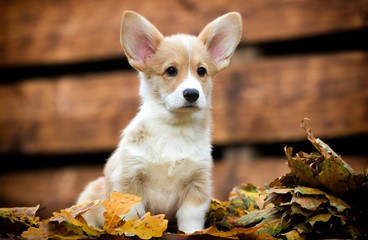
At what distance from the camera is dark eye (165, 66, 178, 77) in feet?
5.88

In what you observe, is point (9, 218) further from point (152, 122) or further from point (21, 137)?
point (21, 137)

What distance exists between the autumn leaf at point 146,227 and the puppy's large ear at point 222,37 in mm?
878

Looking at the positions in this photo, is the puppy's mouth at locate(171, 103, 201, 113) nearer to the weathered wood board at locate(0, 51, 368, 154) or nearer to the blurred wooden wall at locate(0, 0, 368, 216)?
the weathered wood board at locate(0, 51, 368, 154)

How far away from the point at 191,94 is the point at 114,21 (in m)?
1.60

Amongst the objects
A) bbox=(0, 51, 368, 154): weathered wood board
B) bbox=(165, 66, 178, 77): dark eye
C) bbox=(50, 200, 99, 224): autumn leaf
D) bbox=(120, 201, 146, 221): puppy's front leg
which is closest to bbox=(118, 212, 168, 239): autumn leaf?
bbox=(50, 200, 99, 224): autumn leaf

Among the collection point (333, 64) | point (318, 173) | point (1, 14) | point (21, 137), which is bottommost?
point (21, 137)

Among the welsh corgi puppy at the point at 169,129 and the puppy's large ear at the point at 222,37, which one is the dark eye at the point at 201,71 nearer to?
the welsh corgi puppy at the point at 169,129

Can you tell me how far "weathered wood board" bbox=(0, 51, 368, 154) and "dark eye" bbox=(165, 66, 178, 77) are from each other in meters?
0.78

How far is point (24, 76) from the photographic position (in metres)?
3.24

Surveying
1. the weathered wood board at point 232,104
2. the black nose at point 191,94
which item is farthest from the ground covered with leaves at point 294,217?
the weathered wood board at point 232,104

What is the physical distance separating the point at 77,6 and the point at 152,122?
1688mm

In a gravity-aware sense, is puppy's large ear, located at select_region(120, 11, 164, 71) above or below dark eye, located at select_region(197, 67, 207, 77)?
above

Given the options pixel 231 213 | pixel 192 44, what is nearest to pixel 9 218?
pixel 231 213

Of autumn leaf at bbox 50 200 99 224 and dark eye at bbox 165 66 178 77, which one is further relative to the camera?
dark eye at bbox 165 66 178 77
